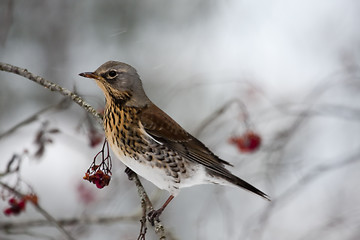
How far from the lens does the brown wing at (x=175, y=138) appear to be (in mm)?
3166

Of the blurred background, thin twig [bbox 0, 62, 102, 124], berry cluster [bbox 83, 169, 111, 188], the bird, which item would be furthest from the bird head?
the blurred background

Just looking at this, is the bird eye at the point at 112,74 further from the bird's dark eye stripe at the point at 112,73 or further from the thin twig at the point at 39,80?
the thin twig at the point at 39,80

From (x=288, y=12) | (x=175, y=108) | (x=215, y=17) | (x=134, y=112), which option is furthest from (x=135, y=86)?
(x=288, y=12)

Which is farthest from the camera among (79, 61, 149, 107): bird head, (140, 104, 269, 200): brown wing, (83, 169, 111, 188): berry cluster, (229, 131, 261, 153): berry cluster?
(229, 131, 261, 153): berry cluster

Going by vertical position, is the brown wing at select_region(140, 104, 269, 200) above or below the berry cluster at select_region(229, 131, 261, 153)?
below

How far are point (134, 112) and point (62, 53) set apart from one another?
445cm

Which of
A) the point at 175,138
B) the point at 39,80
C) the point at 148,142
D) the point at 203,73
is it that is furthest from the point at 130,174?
the point at 203,73

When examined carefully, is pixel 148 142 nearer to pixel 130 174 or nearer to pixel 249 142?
pixel 130 174

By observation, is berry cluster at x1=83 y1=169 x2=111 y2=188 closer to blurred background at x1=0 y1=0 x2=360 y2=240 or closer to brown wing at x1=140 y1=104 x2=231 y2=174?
brown wing at x1=140 y1=104 x2=231 y2=174

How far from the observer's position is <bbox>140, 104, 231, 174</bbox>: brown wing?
3166 millimetres

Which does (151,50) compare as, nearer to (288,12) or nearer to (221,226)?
(288,12)

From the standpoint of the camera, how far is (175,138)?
3.29m

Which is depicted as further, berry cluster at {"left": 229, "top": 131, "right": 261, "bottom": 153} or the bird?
berry cluster at {"left": 229, "top": 131, "right": 261, "bottom": 153}

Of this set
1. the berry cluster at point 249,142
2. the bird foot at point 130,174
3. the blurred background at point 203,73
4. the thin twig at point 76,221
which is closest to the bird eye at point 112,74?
the bird foot at point 130,174
